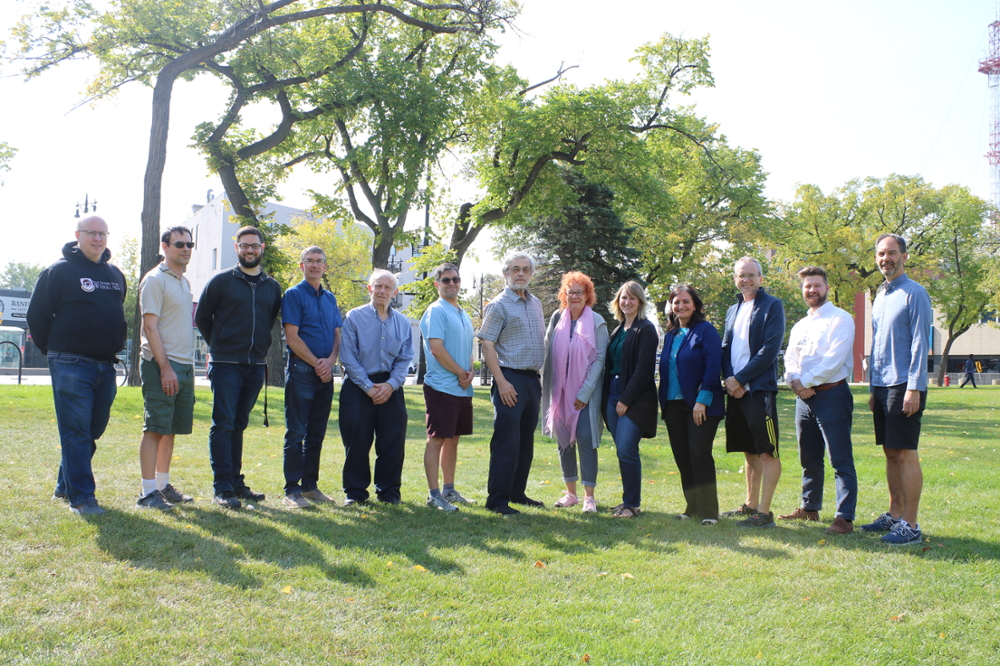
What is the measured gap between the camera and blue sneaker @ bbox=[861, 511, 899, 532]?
5.34 metres

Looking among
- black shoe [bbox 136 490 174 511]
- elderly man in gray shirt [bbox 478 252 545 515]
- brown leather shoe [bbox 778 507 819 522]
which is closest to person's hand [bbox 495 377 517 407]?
elderly man in gray shirt [bbox 478 252 545 515]

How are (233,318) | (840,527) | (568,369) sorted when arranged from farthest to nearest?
1. (568,369)
2. (233,318)
3. (840,527)

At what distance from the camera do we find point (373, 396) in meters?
5.89

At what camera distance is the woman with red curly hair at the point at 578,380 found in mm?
6012

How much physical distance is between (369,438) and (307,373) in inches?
30.1

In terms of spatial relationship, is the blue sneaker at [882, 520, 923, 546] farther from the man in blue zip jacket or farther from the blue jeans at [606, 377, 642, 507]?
the man in blue zip jacket

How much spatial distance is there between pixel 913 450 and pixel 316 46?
1821 centimetres

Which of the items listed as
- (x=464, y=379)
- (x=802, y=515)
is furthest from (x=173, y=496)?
(x=802, y=515)

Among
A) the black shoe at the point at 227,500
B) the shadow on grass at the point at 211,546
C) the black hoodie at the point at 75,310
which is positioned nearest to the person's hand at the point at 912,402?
the shadow on grass at the point at 211,546

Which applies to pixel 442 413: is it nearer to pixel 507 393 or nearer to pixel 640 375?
pixel 507 393

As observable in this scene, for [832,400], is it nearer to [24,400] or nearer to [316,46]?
[24,400]

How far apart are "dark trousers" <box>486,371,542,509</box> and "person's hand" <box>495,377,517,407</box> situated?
5cm

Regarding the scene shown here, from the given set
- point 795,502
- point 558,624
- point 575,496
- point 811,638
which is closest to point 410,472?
point 575,496

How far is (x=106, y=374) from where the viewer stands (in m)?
5.34
